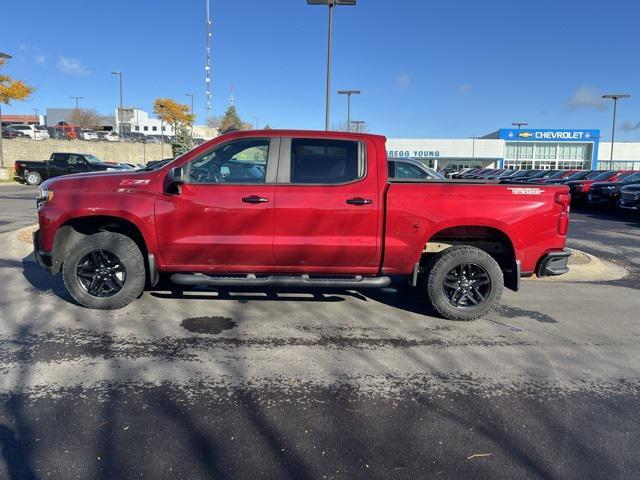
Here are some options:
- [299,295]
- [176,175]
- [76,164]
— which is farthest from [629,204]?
[76,164]

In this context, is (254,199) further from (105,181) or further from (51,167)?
(51,167)

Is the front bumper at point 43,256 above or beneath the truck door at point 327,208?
beneath

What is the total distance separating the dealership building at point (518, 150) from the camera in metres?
70.3

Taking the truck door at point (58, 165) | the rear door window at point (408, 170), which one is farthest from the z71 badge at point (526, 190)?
the truck door at point (58, 165)

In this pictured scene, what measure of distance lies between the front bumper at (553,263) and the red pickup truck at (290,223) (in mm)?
14

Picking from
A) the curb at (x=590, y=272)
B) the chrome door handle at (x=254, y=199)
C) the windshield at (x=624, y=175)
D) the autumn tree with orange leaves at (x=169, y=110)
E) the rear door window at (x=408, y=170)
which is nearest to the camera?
the chrome door handle at (x=254, y=199)

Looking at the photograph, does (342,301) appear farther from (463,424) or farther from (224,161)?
(463,424)

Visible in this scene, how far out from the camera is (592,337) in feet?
16.0

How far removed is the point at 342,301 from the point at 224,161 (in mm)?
2217

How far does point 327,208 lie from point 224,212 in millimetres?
1070

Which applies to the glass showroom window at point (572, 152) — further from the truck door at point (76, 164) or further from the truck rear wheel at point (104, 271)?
the truck rear wheel at point (104, 271)

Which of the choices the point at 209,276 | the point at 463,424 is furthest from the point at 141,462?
the point at 209,276

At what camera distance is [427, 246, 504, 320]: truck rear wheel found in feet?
16.9

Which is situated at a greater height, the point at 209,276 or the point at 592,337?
the point at 209,276
